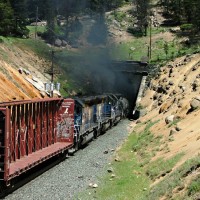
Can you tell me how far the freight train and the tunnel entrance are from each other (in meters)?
32.3

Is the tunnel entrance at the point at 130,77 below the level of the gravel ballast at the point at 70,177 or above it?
below

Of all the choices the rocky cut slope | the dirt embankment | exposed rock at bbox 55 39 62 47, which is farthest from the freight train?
exposed rock at bbox 55 39 62 47

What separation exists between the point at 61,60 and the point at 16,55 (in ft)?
50.0

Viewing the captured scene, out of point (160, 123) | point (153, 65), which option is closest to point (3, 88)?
point (160, 123)

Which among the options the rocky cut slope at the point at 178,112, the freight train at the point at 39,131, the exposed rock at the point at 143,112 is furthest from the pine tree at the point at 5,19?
the freight train at the point at 39,131

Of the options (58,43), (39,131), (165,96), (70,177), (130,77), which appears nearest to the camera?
(70,177)

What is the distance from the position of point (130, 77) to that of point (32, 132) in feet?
160

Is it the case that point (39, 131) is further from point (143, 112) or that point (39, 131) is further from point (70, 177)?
point (143, 112)

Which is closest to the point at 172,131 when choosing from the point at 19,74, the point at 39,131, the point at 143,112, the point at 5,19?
the point at 39,131

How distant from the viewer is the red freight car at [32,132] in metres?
15.7

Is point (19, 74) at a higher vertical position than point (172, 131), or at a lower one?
lower

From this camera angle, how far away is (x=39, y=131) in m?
20.7

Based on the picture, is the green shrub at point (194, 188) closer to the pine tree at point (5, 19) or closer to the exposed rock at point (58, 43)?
the pine tree at point (5, 19)

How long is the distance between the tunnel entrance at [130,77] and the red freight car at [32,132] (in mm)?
37759
